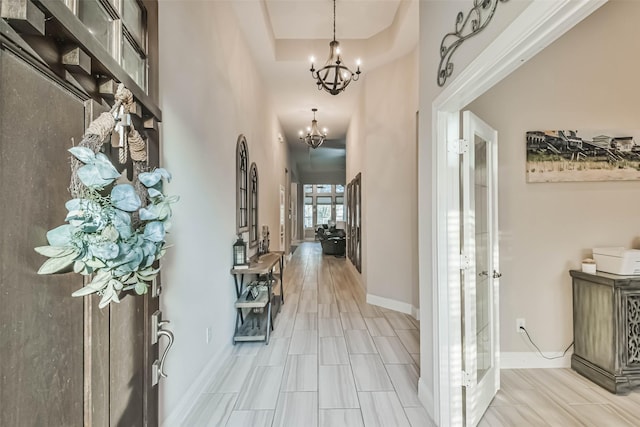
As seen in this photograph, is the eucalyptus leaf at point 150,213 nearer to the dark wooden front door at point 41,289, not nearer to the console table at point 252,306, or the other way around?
the dark wooden front door at point 41,289

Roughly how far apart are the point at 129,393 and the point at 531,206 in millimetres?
3540

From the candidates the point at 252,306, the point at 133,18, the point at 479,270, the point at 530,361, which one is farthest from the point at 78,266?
the point at 530,361

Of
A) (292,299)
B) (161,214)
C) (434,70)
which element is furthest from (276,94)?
(161,214)

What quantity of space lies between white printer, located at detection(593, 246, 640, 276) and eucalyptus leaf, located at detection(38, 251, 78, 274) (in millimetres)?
3759

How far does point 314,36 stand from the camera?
4.72 metres

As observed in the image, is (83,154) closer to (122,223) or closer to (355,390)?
(122,223)

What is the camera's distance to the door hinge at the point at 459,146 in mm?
2064

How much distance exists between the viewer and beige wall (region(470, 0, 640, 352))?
300 centimetres

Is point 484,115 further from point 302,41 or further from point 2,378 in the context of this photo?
point 2,378

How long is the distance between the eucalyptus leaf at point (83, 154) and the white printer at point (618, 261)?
3.75m

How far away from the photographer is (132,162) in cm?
126

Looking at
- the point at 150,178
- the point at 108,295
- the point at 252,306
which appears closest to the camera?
the point at 108,295

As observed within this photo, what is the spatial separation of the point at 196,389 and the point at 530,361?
10.3 feet

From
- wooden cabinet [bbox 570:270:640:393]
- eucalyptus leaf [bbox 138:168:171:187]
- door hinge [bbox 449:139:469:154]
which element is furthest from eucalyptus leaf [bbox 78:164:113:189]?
wooden cabinet [bbox 570:270:640:393]
